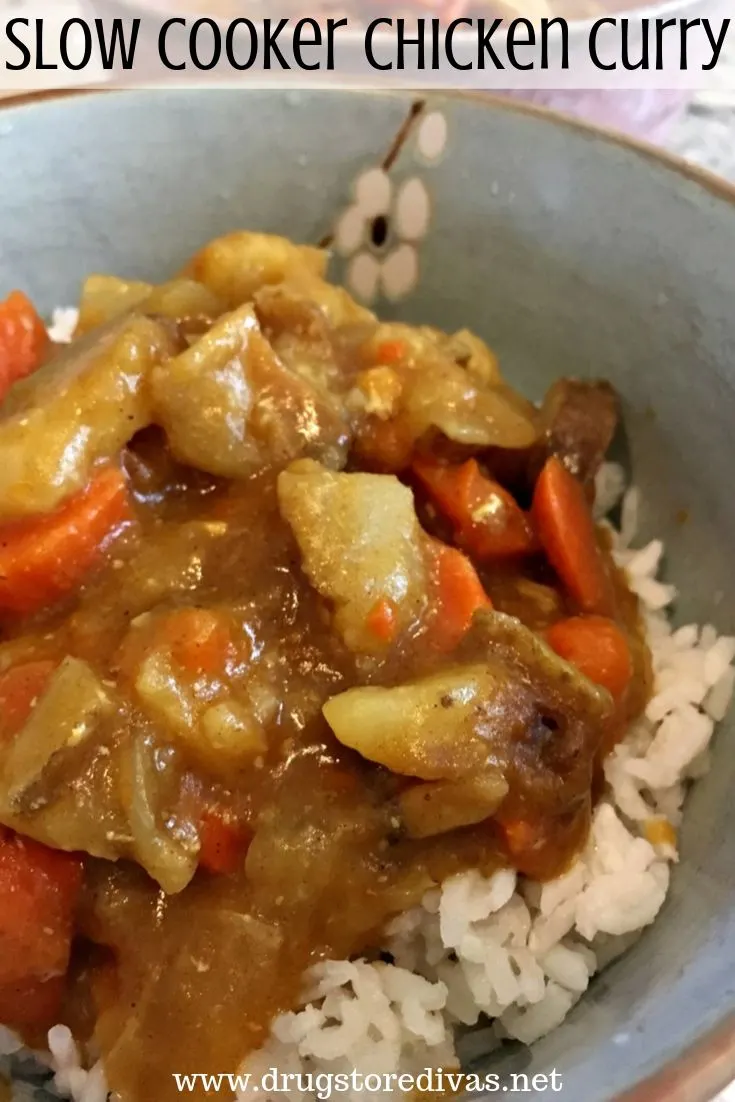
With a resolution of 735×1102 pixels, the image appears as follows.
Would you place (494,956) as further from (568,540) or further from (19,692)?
(19,692)

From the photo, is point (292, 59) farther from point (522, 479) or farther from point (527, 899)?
point (527, 899)

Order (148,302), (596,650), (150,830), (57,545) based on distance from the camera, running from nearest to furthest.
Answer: (150,830) → (57,545) → (596,650) → (148,302)

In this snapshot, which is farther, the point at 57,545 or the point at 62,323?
the point at 62,323

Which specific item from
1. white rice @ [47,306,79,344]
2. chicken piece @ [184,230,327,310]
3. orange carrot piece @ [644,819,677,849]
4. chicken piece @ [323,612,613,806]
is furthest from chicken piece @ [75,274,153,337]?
orange carrot piece @ [644,819,677,849]

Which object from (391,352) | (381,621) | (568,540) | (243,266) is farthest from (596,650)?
(243,266)

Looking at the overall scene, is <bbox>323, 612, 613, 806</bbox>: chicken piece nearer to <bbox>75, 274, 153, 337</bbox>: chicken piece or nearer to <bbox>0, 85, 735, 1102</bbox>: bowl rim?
<bbox>0, 85, 735, 1102</bbox>: bowl rim

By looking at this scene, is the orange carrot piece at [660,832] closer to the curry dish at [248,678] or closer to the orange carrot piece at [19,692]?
the curry dish at [248,678]
